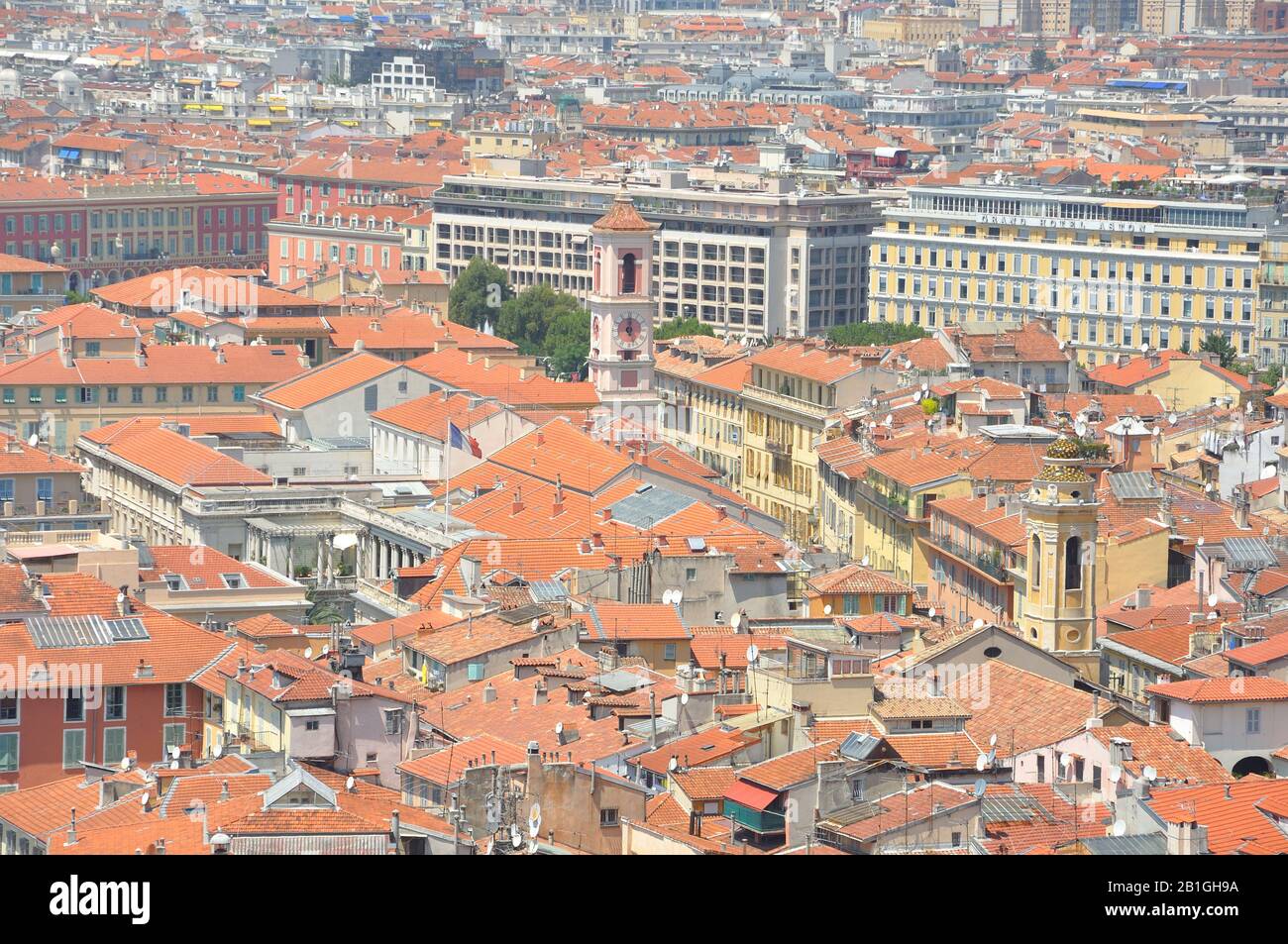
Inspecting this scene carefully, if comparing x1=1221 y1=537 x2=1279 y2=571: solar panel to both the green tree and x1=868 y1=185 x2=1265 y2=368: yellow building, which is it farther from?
x1=868 y1=185 x2=1265 y2=368: yellow building

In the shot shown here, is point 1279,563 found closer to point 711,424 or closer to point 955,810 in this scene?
point 955,810

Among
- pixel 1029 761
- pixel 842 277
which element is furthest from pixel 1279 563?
pixel 842 277

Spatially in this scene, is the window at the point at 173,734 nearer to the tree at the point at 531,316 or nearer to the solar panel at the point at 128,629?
the solar panel at the point at 128,629

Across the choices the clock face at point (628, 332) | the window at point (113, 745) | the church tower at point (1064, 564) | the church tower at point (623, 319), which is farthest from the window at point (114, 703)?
the clock face at point (628, 332)

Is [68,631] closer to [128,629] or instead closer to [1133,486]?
[128,629]

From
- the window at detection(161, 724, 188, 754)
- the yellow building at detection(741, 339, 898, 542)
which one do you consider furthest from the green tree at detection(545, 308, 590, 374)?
the window at detection(161, 724, 188, 754)
